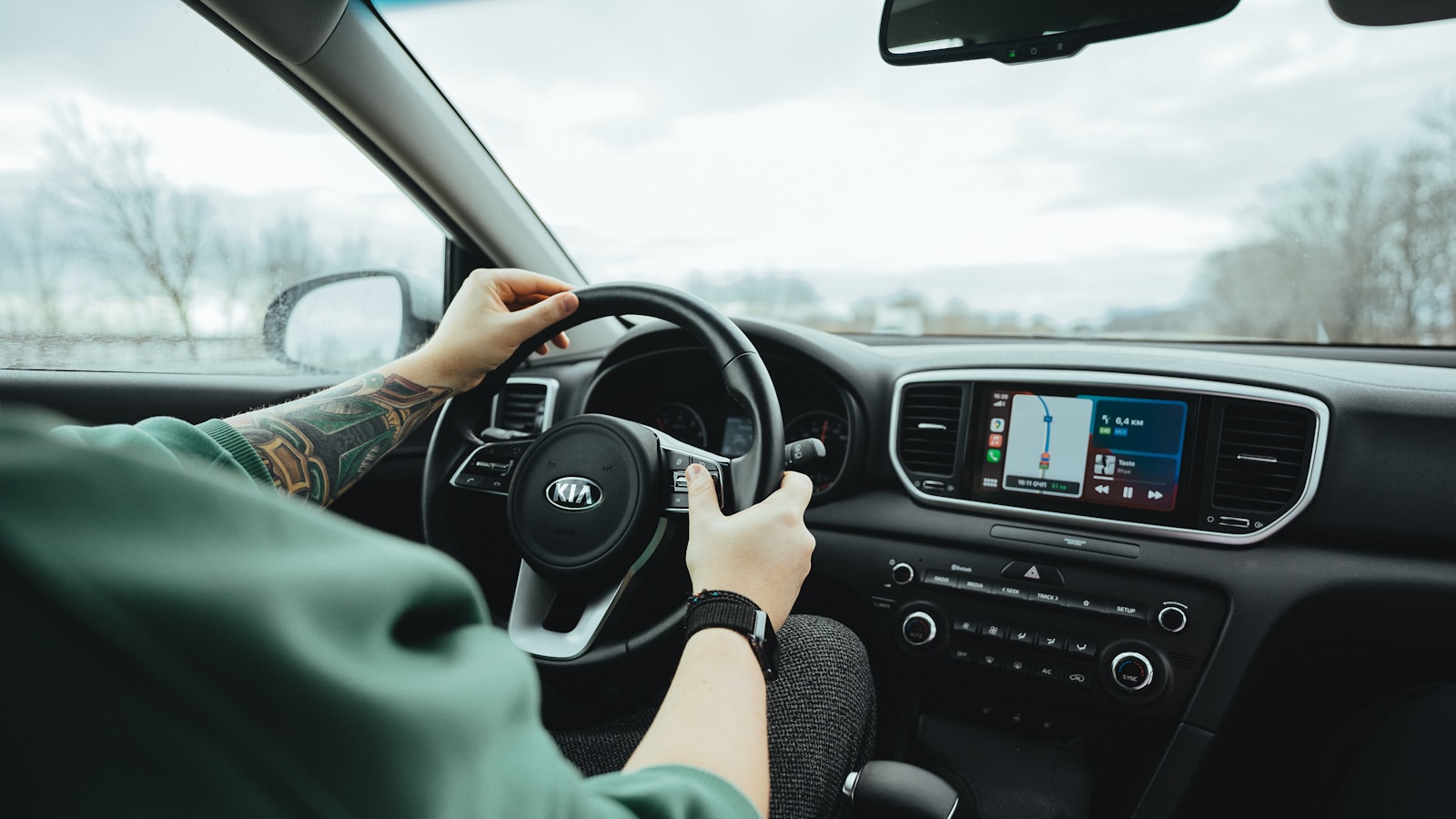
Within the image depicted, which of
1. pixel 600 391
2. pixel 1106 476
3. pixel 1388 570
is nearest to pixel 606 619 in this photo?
pixel 600 391

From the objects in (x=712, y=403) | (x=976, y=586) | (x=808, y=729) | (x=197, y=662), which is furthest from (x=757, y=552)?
(x=712, y=403)

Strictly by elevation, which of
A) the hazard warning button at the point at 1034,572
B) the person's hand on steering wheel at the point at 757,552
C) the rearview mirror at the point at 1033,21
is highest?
the rearview mirror at the point at 1033,21

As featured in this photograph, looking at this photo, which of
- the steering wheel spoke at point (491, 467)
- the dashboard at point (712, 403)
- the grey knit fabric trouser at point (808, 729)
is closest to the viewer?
the grey knit fabric trouser at point (808, 729)

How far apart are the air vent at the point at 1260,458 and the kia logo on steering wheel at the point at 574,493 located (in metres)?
1.37

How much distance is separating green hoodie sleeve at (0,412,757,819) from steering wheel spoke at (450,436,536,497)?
Result: 4.02 ft

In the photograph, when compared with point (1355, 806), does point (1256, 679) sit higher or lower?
higher

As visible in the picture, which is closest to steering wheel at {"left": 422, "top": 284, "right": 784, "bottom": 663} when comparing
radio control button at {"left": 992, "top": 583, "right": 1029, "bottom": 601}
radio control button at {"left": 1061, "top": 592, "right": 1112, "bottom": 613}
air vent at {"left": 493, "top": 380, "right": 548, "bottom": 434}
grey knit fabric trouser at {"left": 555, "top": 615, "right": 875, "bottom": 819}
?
grey knit fabric trouser at {"left": 555, "top": 615, "right": 875, "bottom": 819}

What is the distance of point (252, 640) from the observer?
0.42 meters

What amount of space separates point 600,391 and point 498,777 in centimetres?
176

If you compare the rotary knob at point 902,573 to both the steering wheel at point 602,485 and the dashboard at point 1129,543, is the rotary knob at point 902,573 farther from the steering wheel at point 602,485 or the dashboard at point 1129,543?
the steering wheel at point 602,485

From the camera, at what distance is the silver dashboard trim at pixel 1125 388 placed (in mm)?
1794

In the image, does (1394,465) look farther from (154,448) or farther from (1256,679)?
(154,448)

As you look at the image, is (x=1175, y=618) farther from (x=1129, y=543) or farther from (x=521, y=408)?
(x=521, y=408)

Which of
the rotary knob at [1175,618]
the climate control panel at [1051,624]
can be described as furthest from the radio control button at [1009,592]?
the rotary knob at [1175,618]
